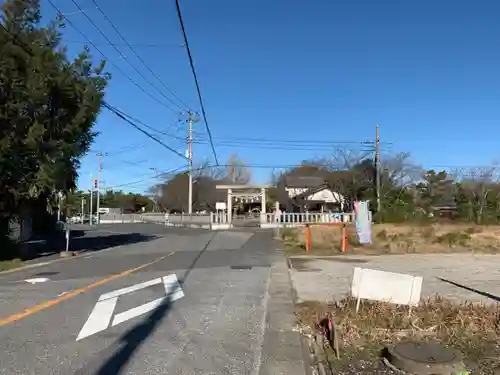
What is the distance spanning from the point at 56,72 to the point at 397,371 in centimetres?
1577

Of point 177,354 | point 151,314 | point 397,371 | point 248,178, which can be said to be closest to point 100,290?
point 151,314

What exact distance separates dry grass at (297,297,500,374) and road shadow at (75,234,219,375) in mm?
2266

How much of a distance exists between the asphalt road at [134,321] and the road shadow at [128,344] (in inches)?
0.4

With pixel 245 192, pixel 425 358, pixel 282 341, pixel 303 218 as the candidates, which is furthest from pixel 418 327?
pixel 245 192

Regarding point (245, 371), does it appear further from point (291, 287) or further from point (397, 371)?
point (291, 287)

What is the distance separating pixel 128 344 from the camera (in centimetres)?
655

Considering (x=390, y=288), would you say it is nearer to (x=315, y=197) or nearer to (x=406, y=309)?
(x=406, y=309)

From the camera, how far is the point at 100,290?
11.1m

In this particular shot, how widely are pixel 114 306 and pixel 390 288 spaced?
4.75 metres

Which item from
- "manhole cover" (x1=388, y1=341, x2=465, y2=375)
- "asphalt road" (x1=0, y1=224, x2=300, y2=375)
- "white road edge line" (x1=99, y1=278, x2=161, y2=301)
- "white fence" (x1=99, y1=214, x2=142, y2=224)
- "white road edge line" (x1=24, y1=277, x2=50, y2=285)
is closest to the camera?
"manhole cover" (x1=388, y1=341, x2=465, y2=375)

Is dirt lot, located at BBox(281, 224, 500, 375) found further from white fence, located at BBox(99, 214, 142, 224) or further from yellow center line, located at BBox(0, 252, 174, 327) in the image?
white fence, located at BBox(99, 214, 142, 224)

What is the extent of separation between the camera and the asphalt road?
5801mm

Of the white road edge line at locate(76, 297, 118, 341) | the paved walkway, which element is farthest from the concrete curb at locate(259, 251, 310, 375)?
the white road edge line at locate(76, 297, 118, 341)

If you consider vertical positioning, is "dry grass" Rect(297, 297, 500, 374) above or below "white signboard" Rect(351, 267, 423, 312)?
below
